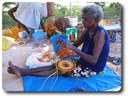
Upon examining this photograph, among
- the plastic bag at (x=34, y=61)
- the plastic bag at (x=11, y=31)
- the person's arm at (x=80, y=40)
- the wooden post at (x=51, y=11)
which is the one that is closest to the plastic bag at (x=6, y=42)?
the plastic bag at (x=11, y=31)

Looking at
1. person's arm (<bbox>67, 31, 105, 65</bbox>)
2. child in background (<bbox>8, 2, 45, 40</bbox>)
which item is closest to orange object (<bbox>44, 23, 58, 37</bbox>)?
child in background (<bbox>8, 2, 45, 40</bbox>)

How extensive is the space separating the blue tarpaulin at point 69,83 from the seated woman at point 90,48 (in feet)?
0.13

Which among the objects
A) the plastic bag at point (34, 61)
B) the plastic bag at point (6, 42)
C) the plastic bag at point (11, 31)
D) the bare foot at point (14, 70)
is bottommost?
the bare foot at point (14, 70)

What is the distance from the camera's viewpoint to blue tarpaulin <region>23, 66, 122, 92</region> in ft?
9.16

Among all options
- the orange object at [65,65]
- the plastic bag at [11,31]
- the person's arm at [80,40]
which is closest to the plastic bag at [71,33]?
the person's arm at [80,40]

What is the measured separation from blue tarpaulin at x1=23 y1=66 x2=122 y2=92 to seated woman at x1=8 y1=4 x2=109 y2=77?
1.6 inches

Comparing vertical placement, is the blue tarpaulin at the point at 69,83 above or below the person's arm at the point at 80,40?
below

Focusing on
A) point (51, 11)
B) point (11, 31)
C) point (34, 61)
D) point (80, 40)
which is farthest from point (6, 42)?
point (80, 40)

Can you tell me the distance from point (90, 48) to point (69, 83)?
233mm

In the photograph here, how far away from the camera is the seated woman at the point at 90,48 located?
2785 millimetres

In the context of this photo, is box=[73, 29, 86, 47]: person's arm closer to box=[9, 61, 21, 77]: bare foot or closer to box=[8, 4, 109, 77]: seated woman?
box=[8, 4, 109, 77]: seated woman

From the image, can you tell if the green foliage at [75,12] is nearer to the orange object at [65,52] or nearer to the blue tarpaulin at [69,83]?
the orange object at [65,52]

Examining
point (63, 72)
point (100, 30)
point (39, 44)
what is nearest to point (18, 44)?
point (39, 44)

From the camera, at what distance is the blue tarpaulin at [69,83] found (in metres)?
2.79
